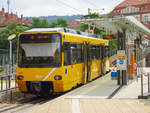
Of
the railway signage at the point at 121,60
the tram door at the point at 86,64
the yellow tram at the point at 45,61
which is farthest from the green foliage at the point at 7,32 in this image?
the yellow tram at the point at 45,61

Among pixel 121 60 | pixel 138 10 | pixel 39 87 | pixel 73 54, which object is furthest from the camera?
pixel 138 10

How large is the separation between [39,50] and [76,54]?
2.62 meters

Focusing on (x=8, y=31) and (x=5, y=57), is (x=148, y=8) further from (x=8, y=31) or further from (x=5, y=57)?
(x=5, y=57)

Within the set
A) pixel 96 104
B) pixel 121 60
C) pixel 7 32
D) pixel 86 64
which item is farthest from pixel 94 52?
pixel 7 32

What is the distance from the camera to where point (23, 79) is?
14820mm

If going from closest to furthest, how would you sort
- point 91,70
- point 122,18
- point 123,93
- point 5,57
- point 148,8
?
1. point 123,93
2. point 122,18
3. point 91,70
4. point 5,57
5. point 148,8

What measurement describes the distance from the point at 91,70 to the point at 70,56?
182 inches

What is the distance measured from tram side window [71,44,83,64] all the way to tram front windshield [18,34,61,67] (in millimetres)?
1625

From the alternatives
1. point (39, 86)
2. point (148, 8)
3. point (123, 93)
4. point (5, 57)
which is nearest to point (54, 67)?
point (39, 86)

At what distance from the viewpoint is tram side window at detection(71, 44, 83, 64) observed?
16.0 metres

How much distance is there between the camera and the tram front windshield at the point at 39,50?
14.4 metres

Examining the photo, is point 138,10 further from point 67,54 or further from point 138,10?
point 67,54

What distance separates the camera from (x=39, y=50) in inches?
575

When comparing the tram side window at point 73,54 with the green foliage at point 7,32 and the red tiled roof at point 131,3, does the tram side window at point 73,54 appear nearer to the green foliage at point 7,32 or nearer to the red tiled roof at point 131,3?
the green foliage at point 7,32
